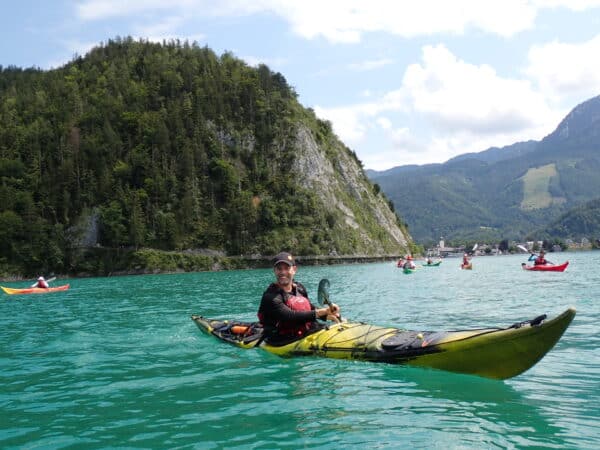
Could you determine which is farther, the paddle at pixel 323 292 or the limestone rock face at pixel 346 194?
the limestone rock face at pixel 346 194

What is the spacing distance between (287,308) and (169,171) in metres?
104

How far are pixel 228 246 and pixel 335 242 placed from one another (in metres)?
22.5

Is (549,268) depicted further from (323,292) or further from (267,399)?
(267,399)

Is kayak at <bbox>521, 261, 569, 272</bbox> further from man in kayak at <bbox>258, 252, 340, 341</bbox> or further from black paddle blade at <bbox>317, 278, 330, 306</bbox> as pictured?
man in kayak at <bbox>258, 252, 340, 341</bbox>

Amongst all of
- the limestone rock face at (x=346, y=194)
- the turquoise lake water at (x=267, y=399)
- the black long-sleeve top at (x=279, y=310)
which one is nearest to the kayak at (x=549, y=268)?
the turquoise lake water at (x=267, y=399)

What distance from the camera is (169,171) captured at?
4355 inches

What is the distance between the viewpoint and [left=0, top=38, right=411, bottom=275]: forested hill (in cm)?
9788

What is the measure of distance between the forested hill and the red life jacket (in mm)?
83264

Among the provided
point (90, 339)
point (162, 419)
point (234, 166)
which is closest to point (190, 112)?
point (234, 166)

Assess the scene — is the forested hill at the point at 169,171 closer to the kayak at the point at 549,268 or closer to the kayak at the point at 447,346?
the kayak at the point at 549,268

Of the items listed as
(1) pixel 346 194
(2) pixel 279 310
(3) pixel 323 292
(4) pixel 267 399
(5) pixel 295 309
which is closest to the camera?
(4) pixel 267 399

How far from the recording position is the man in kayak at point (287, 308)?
37.6 ft

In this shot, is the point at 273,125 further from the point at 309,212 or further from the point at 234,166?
the point at 309,212

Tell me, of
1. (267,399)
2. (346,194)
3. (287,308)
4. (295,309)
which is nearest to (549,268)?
(295,309)
